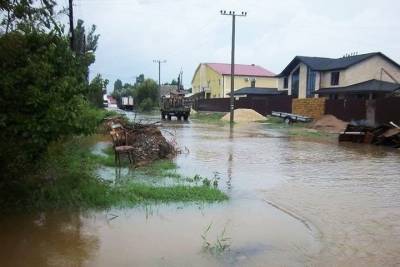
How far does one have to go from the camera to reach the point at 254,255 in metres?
6.41

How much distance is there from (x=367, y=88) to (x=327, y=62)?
11.3 m

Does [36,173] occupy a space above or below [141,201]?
above

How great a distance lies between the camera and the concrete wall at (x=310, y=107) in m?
39.5

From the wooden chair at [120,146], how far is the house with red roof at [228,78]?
190ft

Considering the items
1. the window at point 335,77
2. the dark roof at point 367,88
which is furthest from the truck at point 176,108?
the window at point 335,77

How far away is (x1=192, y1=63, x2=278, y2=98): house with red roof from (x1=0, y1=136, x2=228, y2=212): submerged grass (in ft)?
205

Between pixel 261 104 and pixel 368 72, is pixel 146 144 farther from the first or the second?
Result: pixel 261 104

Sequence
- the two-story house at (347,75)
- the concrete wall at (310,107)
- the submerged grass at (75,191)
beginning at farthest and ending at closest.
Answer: the two-story house at (347,75) < the concrete wall at (310,107) < the submerged grass at (75,191)

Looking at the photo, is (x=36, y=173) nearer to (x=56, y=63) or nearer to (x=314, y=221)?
(x=56, y=63)

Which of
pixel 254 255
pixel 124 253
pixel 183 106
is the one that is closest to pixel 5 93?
pixel 124 253

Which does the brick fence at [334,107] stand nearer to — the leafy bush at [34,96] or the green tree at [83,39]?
the green tree at [83,39]

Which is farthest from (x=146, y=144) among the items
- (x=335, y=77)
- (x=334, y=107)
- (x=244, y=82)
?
(x=244, y=82)

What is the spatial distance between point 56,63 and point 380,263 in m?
5.53

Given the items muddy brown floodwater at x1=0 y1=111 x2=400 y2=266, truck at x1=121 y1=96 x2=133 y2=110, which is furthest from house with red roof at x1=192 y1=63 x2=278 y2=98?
muddy brown floodwater at x1=0 y1=111 x2=400 y2=266
